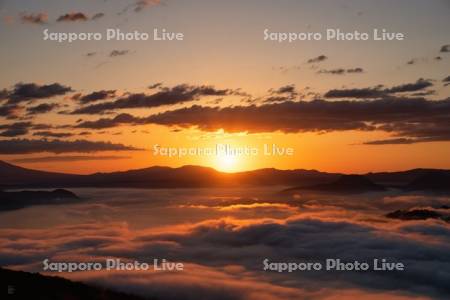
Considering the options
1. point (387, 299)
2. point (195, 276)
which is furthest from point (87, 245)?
point (387, 299)

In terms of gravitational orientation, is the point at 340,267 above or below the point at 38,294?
below

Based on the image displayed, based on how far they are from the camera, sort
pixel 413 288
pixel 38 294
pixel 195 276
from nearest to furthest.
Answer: pixel 38 294 → pixel 413 288 → pixel 195 276

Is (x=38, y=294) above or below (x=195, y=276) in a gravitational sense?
above

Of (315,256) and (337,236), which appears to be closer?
(315,256)

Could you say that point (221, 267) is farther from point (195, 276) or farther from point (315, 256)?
point (315, 256)

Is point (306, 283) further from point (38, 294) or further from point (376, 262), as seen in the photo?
point (38, 294)

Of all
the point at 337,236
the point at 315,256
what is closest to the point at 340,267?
the point at 315,256

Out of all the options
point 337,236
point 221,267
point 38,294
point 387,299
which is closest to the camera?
point 38,294

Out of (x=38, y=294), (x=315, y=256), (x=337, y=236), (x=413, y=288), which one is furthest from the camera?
(x=337, y=236)

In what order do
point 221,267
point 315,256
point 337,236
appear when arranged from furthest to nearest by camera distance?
point 337,236, point 315,256, point 221,267
